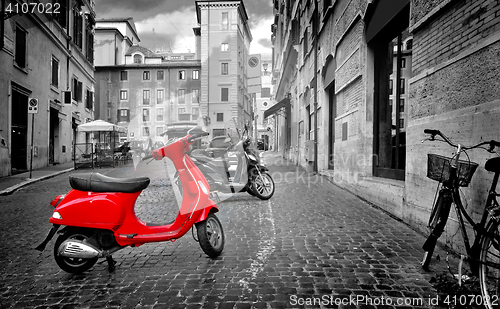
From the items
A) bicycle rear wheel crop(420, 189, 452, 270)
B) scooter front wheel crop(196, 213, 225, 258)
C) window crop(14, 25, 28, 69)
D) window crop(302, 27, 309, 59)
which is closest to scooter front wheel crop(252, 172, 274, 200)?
scooter front wheel crop(196, 213, 225, 258)

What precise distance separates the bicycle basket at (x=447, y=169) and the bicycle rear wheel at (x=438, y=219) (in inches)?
5.7

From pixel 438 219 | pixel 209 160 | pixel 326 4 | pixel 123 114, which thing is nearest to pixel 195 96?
pixel 123 114

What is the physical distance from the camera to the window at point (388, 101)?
6.96 metres

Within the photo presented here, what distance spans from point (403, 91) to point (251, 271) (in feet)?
16.0

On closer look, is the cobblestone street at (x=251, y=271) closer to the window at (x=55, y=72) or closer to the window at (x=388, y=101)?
the window at (x=388, y=101)

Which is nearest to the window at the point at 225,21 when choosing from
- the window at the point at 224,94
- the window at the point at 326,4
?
the window at the point at 224,94

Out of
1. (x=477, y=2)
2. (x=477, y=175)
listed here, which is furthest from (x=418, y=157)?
(x=477, y=2)

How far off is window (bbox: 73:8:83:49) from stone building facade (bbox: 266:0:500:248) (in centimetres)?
1569

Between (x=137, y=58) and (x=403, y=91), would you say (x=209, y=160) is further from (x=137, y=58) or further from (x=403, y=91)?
(x=137, y=58)

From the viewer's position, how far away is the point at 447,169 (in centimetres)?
336

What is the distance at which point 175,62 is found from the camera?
52.2 m

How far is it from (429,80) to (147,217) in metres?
4.68

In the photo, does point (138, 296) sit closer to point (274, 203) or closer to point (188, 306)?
point (188, 306)
